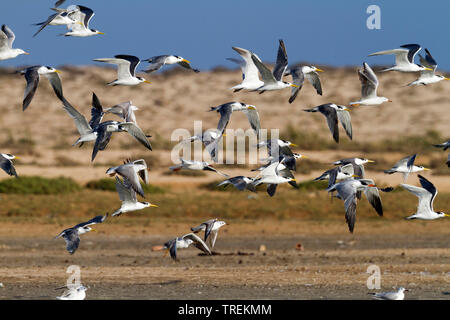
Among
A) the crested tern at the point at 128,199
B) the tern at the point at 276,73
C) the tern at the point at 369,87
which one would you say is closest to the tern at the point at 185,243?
the crested tern at the point at 128,199

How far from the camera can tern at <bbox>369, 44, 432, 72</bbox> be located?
17.6m

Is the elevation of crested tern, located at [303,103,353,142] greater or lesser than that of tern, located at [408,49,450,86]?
lesser

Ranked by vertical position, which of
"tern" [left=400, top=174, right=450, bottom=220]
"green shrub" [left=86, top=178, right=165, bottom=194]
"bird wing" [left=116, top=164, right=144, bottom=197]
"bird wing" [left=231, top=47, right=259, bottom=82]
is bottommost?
"green shrub" [left=86, top=178, right=165, bottom=194]

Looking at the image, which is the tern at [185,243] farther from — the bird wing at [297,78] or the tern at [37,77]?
the bird wing at [297,78]

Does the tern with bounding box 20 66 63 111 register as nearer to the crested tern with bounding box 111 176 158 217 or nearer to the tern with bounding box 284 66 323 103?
the crested tern with bounding box 111 176 158 217

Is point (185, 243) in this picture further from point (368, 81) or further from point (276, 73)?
point (368, 81)

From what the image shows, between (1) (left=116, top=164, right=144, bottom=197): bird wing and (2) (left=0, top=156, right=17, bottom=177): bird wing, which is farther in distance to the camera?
(2) (left=0, top=156, right=17, bottom=177): bird wing

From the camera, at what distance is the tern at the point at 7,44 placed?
658 inches

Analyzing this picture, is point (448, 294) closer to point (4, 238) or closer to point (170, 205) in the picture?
point (4, 238)

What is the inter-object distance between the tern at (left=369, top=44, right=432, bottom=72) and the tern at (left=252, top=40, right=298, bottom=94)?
1.68 m

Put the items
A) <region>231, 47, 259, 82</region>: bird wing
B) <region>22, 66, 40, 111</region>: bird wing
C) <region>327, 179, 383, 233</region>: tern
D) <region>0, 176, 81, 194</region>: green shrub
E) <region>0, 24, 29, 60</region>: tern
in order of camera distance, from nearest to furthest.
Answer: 1. <region>327, 179, 383, 233</region>: tern
2. <region>22, 66, 40, 111</region>: bird wing
3. <region>0, 24, 29, 60</region>: tern
4. <region>231, 47, 259, 82</region>: bird wing
5. <region>0, 176, 81, 194</region>: green shrub

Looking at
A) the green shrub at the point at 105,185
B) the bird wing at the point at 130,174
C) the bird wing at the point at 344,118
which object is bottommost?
the green shrub at the point at 105,185

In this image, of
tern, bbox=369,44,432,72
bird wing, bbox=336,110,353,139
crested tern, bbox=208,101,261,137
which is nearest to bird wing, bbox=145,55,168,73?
crested tern, bbox=208,101,261,137
